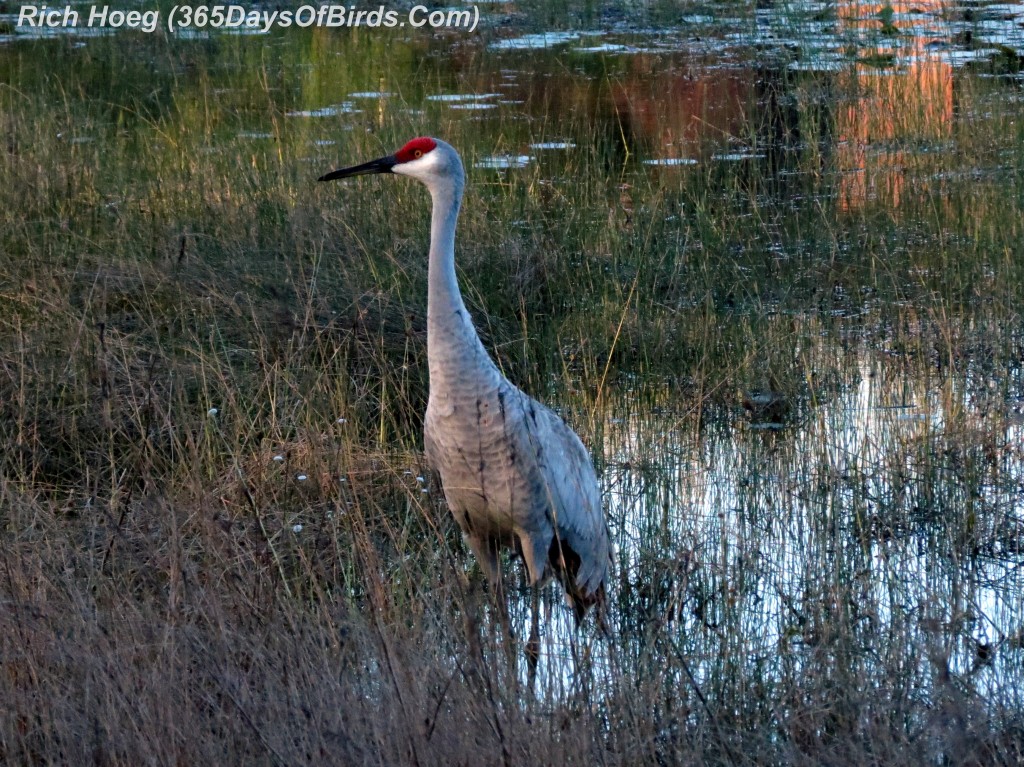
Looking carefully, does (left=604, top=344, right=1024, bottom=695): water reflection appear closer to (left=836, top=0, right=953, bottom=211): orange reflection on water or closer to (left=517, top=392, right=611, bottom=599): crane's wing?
(left=517, top=392, right=611, bottom=599): crane's wing

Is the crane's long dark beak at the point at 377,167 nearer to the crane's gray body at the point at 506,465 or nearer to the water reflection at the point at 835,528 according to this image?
the crane's gray body at the point at 506,465

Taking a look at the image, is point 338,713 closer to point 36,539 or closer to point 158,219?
point 36,539

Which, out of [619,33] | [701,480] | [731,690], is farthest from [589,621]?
[619,33]

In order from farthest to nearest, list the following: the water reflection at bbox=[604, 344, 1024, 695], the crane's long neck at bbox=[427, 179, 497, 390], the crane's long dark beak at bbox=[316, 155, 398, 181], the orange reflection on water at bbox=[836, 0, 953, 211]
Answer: the orange reflection on water at bbox=[836, 0, 953, 211], the crane's long dark beak at bbox=[316, 155, 398, 181], the crane's long neck at bbox=[427, 179, 497, 390], the water reflection at bbox=[604, 344, 1024, 695]

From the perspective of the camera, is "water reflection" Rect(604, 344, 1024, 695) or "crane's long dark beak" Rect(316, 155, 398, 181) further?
"crane's long dark beak" Rect(316, 155, 398, 181)

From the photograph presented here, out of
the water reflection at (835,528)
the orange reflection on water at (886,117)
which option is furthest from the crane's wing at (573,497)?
the orange reflection on water at (886,117)

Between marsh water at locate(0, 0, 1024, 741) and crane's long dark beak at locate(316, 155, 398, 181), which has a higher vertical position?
crane's long dark beak at locate(316, 155, 398, 181)

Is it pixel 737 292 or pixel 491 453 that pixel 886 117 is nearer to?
pixel 737 292

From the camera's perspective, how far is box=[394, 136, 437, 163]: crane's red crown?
3793 millimetres

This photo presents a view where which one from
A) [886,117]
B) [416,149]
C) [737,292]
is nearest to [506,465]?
[416,149]

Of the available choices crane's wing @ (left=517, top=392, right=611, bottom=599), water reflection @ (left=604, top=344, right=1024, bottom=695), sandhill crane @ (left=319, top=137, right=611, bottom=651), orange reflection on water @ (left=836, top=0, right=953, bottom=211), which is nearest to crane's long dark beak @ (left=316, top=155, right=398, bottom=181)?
sandhill crane @ (left=319, top=137, right=611, bottom=651)

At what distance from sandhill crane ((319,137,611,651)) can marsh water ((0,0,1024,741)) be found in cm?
21

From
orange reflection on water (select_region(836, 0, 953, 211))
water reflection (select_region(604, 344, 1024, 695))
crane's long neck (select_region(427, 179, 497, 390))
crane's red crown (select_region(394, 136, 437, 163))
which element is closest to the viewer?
water reflection (select_region(604, 344, 1024, 695))

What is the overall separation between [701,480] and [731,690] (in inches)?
65.9
